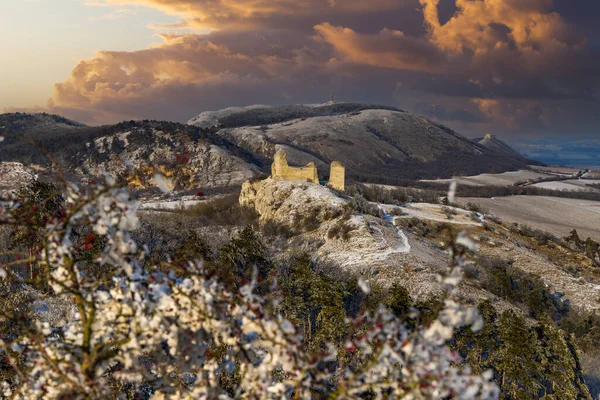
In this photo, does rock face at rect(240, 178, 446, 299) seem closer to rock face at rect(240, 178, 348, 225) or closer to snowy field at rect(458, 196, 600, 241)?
rock face at rect(240, 178, 348, 225)

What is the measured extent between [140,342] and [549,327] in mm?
42878

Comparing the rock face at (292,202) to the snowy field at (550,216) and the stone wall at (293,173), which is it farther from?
the snowy field at (550,216)

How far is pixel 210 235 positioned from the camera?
8281cm

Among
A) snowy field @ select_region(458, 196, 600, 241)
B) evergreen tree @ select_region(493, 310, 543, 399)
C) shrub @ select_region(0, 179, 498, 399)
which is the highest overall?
shrub @ select_region(0, 179, 498, 399)

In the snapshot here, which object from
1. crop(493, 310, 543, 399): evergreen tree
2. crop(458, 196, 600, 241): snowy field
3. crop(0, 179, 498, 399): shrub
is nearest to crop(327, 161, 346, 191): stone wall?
crop(458, 196, 600, 241): snowy field

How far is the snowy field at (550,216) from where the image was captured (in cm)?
14300

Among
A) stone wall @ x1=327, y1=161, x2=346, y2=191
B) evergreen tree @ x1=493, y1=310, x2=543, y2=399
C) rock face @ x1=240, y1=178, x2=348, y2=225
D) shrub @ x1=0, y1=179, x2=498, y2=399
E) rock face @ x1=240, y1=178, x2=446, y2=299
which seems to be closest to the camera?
shrub @ x1=0, y1=179, x2=498, y2=399

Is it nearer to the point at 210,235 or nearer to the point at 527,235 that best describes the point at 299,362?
the point at 210,235

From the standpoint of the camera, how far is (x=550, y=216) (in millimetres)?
170750

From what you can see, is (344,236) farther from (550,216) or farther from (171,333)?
(550,216)


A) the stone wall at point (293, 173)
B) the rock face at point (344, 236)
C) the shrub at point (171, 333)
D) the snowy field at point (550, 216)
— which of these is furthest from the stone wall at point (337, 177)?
the shrub at point (171, 333)

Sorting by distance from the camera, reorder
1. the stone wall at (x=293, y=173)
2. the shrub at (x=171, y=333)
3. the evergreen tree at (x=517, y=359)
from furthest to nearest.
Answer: the stone wall at (x=293, y=173) → the evergreen tree at (x=517, y=359) → the shrub at (x=171, y=333)

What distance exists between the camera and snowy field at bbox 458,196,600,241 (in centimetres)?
14300

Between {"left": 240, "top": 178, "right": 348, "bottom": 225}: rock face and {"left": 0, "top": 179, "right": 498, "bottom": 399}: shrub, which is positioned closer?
{"left": 0, "top": 179, "right": 498, "bottom": 399}: shrub
